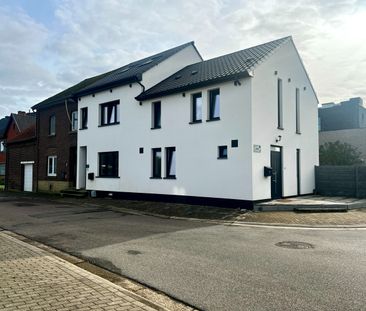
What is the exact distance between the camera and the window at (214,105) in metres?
15.6

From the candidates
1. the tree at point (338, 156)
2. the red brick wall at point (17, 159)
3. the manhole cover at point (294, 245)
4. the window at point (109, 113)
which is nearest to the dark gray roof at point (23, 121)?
the red brick wall at point (17, 159)

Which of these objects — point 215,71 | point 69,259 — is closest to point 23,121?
point 215,71

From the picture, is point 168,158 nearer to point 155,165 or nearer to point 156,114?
point 155,165

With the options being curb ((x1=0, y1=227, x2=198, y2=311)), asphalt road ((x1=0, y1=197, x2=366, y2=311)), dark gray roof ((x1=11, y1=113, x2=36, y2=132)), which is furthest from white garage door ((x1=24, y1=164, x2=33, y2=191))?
curb ((x1=0, y1=227, x2=198, y2=311))

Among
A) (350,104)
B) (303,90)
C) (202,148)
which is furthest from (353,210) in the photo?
(350,104)

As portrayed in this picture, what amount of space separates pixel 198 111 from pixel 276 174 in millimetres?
4627

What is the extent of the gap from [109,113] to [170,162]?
6106mm

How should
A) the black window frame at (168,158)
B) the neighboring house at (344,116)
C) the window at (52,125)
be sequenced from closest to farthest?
1. the black window frame at (168,158)
2. the window at (52,125)
3. the neighboring house at (344,116)

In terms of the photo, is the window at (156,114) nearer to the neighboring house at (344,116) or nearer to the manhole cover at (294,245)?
the manhole cover at (294,245)

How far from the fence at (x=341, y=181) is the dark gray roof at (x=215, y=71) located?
7.11m

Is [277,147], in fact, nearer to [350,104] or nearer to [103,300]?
Answer: [103,300]

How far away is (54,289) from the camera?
16.2 feet

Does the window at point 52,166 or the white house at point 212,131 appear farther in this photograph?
the window at point 52,166

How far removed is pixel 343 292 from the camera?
5.03m
